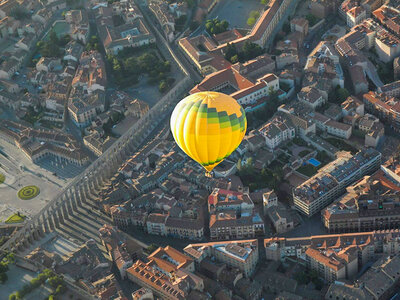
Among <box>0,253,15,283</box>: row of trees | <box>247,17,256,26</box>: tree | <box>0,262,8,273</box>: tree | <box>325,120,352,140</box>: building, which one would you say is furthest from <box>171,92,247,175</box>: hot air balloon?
<box>247,17,256,26</box>: tree

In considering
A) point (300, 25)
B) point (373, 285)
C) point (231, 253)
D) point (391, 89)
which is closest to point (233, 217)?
point (231, 253)

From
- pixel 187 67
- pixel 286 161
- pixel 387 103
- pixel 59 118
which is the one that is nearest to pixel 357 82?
pixel 387 103

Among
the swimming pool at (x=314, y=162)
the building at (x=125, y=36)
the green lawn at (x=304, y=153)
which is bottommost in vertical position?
the swimming pool at (x=314, y=162)

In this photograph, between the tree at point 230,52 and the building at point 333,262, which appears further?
the tree at point 230,52

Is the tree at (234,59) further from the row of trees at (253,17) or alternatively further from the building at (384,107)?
the building at (384,107)

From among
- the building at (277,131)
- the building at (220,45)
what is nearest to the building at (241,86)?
the building at (220,45)

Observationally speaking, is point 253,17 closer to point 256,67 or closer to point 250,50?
point 250,50
